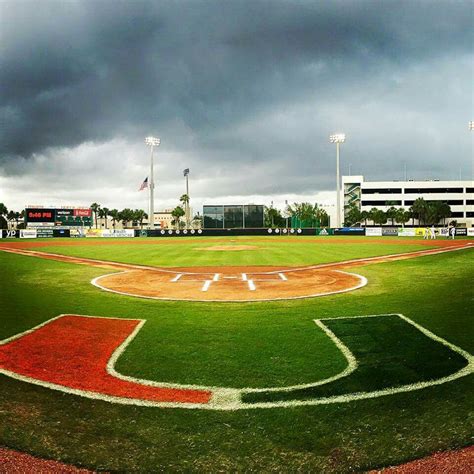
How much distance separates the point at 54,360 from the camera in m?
6.87

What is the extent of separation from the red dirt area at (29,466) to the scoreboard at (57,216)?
77.6m

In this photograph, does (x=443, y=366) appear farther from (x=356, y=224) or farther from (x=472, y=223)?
(x=472, y=223)

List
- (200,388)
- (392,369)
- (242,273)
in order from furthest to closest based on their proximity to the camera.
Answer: (242,273) → (392,369) → (200,388)

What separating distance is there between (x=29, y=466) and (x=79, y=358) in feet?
10.5

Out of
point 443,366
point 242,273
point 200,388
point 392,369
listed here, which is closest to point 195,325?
point 200,388

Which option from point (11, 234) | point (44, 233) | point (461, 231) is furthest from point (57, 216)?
point (461, 231)

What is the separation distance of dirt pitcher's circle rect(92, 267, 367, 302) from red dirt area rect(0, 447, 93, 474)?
7910 mm

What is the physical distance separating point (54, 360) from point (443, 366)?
20.6 feet

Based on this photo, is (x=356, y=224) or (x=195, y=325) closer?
(x=195, y=325)

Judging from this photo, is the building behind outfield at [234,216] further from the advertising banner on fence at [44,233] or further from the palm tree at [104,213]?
the palm tree at [104,213]

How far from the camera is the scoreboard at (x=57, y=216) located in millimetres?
74438

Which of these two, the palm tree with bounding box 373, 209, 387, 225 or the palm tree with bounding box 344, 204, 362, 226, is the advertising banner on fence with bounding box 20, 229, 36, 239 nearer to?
the palm tree with bounding box 344, 204, 362, 226

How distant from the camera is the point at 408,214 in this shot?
103 metres

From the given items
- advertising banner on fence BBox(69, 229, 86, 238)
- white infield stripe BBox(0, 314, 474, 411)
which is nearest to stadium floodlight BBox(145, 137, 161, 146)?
advertising banner on fence BBox(69, 229, 86, 238)
